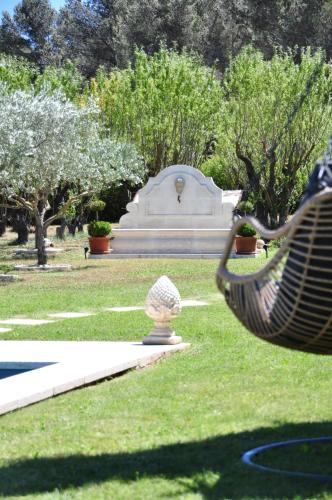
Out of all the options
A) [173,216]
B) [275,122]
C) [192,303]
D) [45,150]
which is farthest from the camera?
[275,122]

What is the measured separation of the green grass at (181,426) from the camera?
5676mm

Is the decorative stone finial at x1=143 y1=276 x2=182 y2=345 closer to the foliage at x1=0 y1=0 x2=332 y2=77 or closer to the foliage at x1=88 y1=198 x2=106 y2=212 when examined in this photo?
the foliage at x1=88 y1=198 x2=106 y2=212

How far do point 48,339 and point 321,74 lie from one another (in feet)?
76.3

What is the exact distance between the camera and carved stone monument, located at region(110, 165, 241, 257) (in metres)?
27.9

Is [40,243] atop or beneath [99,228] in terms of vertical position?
beneath

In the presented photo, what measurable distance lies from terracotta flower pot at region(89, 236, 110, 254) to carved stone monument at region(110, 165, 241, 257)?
27 cm

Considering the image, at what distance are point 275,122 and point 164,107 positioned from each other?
399 cm

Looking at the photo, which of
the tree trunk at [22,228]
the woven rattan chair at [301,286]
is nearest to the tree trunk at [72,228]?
the tree trunk at [22,228]

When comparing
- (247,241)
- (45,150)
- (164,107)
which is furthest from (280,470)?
(164,107)

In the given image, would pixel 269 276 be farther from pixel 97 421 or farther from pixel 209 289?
pixel 209 289

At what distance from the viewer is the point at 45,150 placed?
79.4 ft

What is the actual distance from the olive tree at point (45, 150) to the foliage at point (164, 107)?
332 inches

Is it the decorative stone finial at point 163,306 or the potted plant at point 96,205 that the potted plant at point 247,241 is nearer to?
the potted plant at point 96,205

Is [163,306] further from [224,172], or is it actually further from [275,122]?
[224,172]
